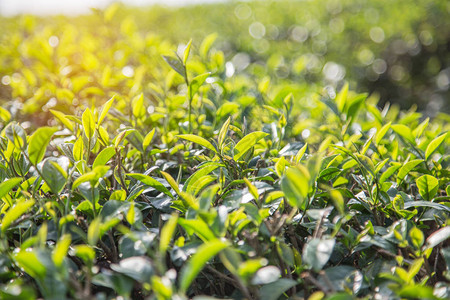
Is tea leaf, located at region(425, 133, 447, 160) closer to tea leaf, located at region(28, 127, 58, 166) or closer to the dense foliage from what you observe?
the dense foliage

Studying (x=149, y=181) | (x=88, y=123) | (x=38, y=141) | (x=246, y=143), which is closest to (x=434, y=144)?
(x=246, y=143)

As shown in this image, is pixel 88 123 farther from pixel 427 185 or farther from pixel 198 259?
pixel 427 185

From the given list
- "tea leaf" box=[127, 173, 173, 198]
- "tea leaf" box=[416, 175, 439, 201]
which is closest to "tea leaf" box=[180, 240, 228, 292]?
"tea leaf" box=[127, 173, 173, 198]

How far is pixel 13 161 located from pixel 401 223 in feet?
4.45

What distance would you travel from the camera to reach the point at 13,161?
147 centimetres

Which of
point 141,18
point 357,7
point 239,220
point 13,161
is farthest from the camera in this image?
point 141,18

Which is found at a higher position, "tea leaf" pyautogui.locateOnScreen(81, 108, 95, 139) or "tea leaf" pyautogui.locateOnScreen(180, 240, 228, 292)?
"tea leaf" pyautogui.locateOnScreen(81, 108, 95, 139)

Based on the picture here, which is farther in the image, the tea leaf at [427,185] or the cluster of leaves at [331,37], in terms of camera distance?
the cluster of leaves at [331,37]

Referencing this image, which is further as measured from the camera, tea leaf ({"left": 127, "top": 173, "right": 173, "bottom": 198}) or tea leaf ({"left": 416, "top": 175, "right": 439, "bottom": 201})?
tea leaf ({"left": 416, "top": 175, "right": 439, "bottom": 201})

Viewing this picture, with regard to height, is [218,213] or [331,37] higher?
[331,37]

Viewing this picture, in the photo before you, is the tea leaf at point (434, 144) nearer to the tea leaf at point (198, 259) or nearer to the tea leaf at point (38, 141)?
the tea leaf at point (198, 259)

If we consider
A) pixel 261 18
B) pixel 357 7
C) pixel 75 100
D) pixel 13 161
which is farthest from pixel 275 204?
pixel 357 7

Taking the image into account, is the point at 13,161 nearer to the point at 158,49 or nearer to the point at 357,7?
the point at 158,49

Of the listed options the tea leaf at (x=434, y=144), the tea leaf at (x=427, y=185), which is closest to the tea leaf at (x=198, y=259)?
the tea leaf at (x=427, y=185)
